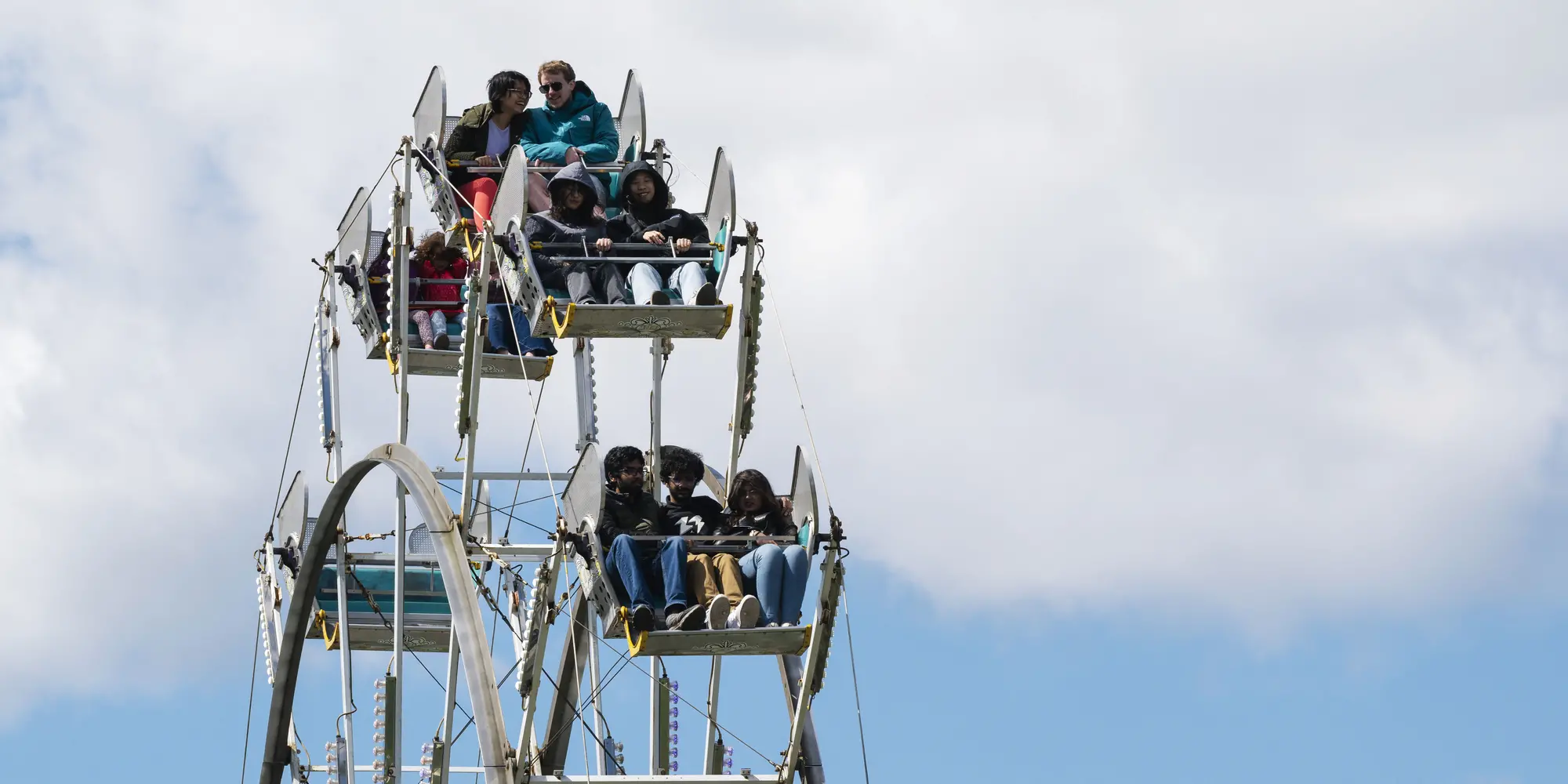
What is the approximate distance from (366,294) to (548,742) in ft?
13.6

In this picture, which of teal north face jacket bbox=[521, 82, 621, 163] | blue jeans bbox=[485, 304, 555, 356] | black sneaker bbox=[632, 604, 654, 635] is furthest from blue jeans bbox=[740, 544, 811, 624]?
teal north face jacket bbox=[521, 82, 621, 163]

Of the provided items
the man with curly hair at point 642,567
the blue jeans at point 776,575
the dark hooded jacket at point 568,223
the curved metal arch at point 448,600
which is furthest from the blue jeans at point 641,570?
the dark hooded jacket at point 568,223

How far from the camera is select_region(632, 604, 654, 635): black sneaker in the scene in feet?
62.9

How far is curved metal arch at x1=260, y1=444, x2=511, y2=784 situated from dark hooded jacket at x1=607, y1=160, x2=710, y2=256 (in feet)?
7.04

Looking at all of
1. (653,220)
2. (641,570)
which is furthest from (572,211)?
(641,570)

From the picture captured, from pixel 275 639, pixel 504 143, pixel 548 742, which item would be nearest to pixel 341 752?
pixel 275 639

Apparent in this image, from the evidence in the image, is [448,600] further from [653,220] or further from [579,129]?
[579,129]

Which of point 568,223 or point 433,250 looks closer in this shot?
point 568,223

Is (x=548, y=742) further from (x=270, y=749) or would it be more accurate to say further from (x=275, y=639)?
(x=275, y=639)

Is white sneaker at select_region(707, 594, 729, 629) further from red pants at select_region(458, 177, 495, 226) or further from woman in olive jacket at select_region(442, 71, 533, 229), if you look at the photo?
woman in olive jacket at select_region(442, 71, 533, 229)

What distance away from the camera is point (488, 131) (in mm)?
23531

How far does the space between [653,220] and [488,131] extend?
272 cm

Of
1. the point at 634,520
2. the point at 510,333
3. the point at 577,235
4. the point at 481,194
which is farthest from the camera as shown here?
the point at 481,194

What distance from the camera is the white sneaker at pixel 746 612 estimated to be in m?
19.2
